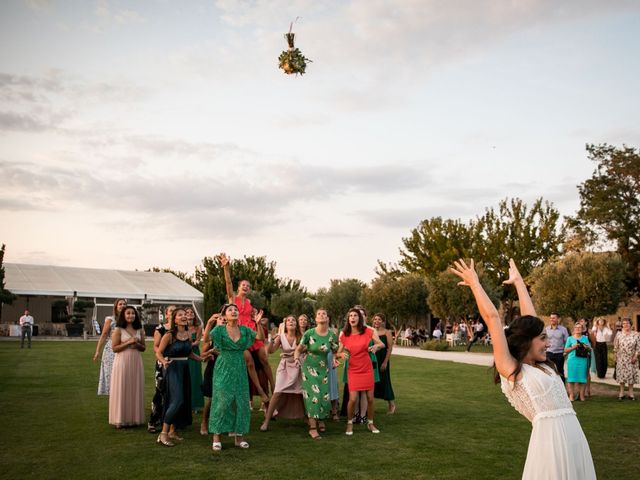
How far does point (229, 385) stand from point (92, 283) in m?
43.9

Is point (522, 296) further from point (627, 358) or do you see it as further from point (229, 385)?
point (627, 358)

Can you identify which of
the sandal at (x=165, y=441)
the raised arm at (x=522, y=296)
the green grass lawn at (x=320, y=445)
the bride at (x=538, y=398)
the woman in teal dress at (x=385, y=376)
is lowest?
the green grass lawn at (x=320, y=445)

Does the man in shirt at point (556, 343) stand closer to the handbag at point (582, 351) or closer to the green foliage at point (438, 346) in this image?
the handbag at point (582, 351)

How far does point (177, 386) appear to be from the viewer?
8.85m

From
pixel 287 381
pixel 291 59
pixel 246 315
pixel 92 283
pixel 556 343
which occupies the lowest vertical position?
pixel 287 381

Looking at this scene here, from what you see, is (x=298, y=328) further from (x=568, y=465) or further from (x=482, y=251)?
(x=482, y=251)

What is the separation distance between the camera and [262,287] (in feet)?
226

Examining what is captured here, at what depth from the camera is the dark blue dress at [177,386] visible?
8.68 metres

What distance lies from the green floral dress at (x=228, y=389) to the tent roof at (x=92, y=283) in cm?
3885

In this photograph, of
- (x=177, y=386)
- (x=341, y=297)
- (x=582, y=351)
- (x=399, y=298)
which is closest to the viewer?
(x=177, y=386)

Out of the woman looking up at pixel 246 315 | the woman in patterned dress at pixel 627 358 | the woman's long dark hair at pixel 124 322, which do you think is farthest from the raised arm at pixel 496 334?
the woman in patterned dress at pixel 627 358

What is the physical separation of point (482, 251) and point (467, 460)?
47.4 m

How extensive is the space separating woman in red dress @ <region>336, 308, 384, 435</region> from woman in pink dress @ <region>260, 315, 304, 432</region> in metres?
0.97

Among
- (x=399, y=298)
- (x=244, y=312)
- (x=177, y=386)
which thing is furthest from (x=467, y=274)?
(x=399, y=298)
